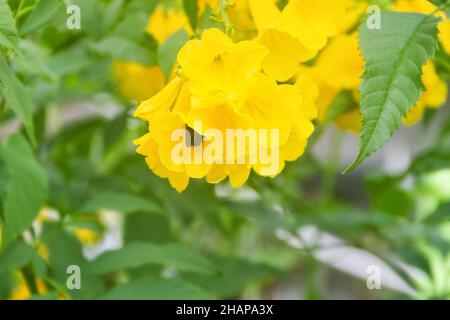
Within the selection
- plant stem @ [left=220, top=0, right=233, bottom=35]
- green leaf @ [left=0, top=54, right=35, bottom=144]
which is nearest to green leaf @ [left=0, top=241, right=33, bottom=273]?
green leaf @ [left=0, top=54, right=35, bottom=144]

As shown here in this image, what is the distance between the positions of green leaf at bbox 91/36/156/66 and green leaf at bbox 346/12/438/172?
0.18 meters

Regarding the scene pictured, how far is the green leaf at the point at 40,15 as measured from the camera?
0.46 metres

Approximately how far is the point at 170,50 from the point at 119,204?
0.16 m

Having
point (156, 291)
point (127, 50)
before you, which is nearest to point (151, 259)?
point (156, 291)

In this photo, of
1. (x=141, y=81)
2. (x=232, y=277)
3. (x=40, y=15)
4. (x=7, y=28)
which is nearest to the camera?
(x=7, y=28)

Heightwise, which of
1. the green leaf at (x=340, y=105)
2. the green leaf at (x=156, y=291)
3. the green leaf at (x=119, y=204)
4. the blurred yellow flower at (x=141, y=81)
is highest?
the blurred yellow flower at (x=141, y=81)

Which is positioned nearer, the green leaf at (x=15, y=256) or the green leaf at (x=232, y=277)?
the green leaf at (x=15, y=256)

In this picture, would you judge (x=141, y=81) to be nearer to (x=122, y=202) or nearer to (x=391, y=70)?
(x=122, y=202)

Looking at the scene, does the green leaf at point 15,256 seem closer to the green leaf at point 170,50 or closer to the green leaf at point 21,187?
the green leaf at point 21,187

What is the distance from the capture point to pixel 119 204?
1.82 feet

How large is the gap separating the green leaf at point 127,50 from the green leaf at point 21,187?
0.08 meters

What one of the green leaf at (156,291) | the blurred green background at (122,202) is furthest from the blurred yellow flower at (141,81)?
the green leaf at (156,291)
